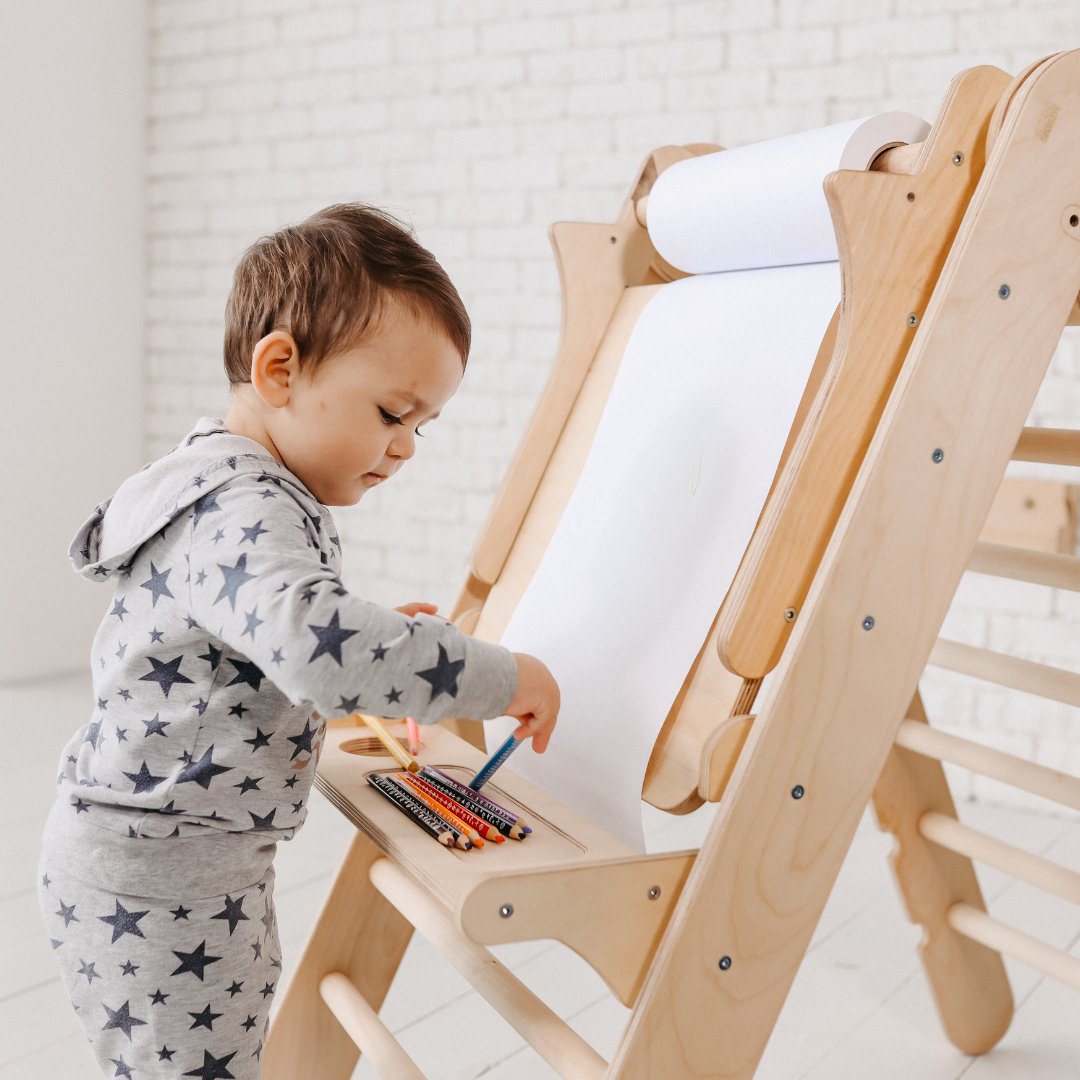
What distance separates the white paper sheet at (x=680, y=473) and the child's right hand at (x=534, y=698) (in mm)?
128

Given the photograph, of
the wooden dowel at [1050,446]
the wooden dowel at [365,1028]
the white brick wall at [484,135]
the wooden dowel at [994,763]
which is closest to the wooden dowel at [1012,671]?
the wooden dowel at [994,763]

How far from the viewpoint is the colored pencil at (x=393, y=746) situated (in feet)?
3.40

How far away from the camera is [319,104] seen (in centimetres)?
301

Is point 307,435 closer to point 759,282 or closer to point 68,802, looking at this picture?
point 68,802

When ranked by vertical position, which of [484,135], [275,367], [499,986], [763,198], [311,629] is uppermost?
[484,135]

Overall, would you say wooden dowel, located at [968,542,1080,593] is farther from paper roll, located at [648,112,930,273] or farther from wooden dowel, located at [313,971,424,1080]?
wooden dowel, located at [313,971,424,1080]

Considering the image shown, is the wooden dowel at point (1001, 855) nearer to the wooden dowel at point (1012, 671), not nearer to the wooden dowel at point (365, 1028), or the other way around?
the wooden dowel at point (1012, 671)

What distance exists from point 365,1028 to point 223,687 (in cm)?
44

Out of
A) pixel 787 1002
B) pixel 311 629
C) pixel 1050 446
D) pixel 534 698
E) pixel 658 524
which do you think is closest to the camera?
pixel 311 629

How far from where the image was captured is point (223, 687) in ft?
2.87

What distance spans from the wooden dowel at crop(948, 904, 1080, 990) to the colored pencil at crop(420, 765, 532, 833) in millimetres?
601

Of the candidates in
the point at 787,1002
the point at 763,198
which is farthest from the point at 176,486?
the point at 787,1002

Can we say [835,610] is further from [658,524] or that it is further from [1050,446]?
[1050,446]

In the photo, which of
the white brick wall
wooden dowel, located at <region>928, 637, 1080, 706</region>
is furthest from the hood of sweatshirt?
the white brick wall
